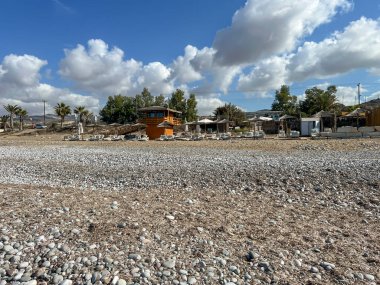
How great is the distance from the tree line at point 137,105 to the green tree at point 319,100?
23.7m

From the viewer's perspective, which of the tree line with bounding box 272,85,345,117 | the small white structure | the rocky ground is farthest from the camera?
the tree line with bounding box 272,85,345,117

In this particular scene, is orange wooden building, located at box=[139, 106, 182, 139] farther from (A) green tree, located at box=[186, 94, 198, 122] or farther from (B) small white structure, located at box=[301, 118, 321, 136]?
(A) green tree, located at box=[186, 94, 198, 122]

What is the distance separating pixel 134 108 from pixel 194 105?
45.4ft

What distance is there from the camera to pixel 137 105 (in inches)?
2936

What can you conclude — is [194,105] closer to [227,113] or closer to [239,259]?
[227,113]

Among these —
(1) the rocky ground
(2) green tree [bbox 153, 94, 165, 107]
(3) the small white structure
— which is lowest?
(1) the rocky ground

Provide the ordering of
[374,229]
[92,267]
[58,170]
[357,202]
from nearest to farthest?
[92,267], [374,229], [357,202], [58,170]

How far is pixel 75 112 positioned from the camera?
76.6 metres

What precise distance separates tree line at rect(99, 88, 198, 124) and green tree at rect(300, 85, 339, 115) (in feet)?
77.7

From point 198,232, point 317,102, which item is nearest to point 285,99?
point 317,102

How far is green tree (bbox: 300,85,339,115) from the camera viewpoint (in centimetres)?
6094

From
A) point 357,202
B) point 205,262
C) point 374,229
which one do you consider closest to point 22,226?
point 205,262

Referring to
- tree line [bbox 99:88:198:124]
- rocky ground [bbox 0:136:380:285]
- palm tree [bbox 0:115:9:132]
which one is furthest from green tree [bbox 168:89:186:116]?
rocky ground [bbox 0:136:380:285]

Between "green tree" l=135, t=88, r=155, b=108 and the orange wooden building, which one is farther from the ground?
"green tree" l=135, t=88, r=155, b=108
